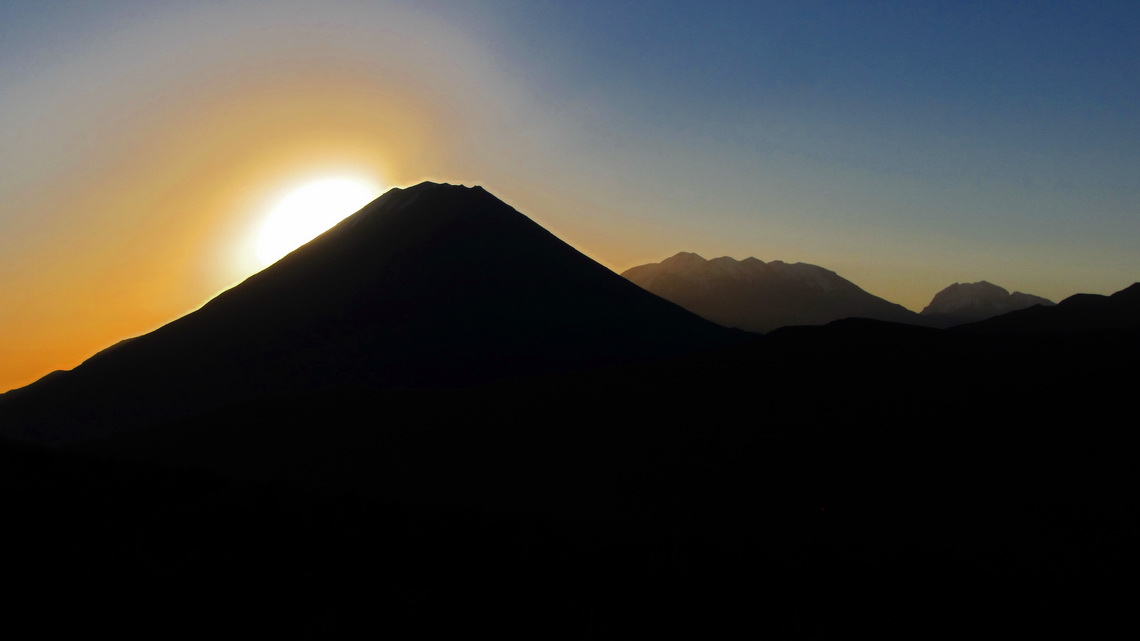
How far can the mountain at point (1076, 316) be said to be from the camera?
49312 millimetres

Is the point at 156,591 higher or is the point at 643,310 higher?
the point at 643,310

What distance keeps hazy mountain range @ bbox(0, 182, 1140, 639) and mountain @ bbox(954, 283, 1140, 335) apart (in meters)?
0.36

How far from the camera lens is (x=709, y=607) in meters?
9.67

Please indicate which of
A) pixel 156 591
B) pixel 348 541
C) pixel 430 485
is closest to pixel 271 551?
pixel 348 541

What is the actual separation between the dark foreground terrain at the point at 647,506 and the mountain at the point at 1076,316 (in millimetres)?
21674

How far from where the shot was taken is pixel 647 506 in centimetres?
2053

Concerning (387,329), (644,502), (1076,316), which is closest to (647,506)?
(644,502)

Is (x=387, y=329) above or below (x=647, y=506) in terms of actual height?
above

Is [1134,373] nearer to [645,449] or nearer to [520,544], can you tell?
[645,449]

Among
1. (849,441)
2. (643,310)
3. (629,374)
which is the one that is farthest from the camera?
(643,310)

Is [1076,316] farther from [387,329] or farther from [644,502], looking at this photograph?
[387,329]

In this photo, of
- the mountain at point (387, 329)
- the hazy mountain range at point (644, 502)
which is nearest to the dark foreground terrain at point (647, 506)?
the hazy mountain range at point (644, 502)

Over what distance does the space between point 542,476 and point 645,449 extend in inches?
152

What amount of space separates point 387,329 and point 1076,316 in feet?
204
